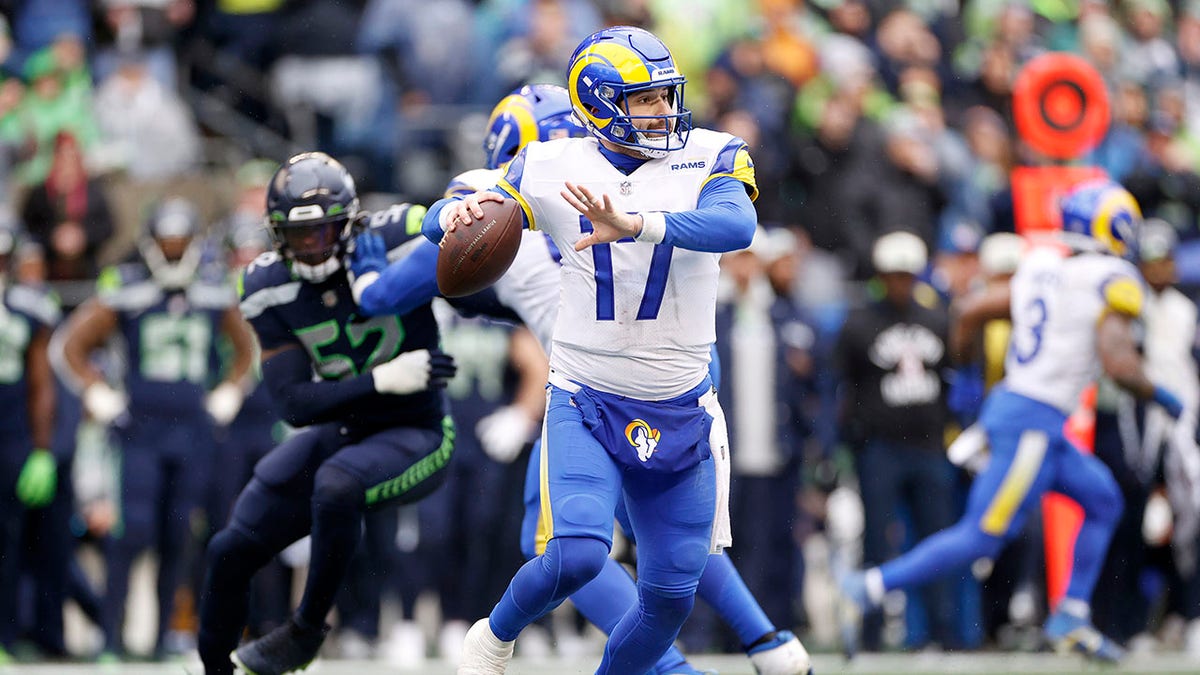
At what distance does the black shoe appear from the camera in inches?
258

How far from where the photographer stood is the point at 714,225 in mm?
5363

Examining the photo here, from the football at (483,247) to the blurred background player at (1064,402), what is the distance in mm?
3871

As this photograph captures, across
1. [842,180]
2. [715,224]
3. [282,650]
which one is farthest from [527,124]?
[842,180]

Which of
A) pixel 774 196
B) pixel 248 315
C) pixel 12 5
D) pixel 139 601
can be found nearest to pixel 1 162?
pixel 12 5

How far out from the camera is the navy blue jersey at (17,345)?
9562 millimetres

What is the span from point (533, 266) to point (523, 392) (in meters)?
2.72

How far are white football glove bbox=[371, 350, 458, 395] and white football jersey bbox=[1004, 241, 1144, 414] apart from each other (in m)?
3.34

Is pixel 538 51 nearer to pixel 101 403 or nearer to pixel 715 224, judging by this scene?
pixel 101 403

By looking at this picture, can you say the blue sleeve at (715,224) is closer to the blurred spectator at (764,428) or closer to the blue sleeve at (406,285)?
the blue sleeve at (406,285)

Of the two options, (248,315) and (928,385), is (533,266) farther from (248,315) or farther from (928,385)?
(928,385)

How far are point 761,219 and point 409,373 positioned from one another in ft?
17.0

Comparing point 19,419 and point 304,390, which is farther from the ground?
point 304,390

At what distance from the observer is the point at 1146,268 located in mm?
10328

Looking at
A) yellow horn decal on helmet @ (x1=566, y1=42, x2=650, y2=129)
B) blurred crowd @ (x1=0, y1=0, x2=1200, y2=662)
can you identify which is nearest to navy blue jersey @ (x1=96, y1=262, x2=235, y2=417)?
blurred crowd @ (x1=0, y1=0, x2=1200, y2=662)
